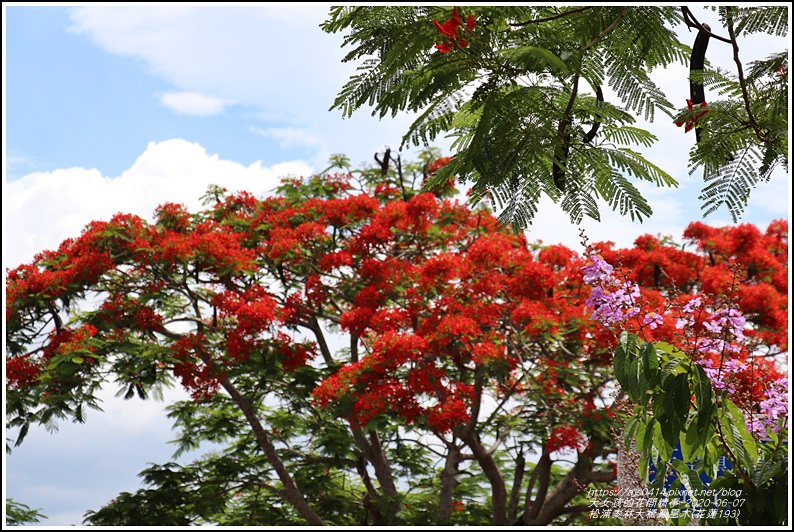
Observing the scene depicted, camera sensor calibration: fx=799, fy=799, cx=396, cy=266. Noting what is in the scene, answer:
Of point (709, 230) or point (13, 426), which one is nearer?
point (13, 426)

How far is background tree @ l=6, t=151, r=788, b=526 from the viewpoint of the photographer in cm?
697

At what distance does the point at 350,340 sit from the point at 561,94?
6.45 metres

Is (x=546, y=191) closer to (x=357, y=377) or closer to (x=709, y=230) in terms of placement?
(x=357, y=377)

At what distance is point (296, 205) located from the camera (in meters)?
8.91

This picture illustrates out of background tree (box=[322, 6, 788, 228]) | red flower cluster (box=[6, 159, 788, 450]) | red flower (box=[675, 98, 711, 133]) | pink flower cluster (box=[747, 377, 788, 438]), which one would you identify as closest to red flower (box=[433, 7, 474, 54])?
background tree (box=[322, 6, 788, 228])

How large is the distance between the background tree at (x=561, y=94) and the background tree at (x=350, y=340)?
3.28 meters

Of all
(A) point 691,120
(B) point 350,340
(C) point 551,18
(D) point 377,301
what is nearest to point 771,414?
(A) point 691,120

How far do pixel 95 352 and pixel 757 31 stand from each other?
20.4 ft

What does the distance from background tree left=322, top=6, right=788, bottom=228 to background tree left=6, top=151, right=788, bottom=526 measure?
3276mm

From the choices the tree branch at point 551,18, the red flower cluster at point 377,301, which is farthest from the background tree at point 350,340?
the tree branch at point 551,18

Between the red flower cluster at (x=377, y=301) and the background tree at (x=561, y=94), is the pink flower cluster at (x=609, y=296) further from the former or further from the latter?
the red flower cluster at (x=377, y=301)

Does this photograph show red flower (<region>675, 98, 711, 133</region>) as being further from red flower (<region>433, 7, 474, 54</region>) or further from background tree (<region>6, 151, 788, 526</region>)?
background tree (<region>6, 151, 788, 526</region>)

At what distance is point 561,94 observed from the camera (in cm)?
263

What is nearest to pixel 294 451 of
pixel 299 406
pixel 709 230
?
pixel 299 406
